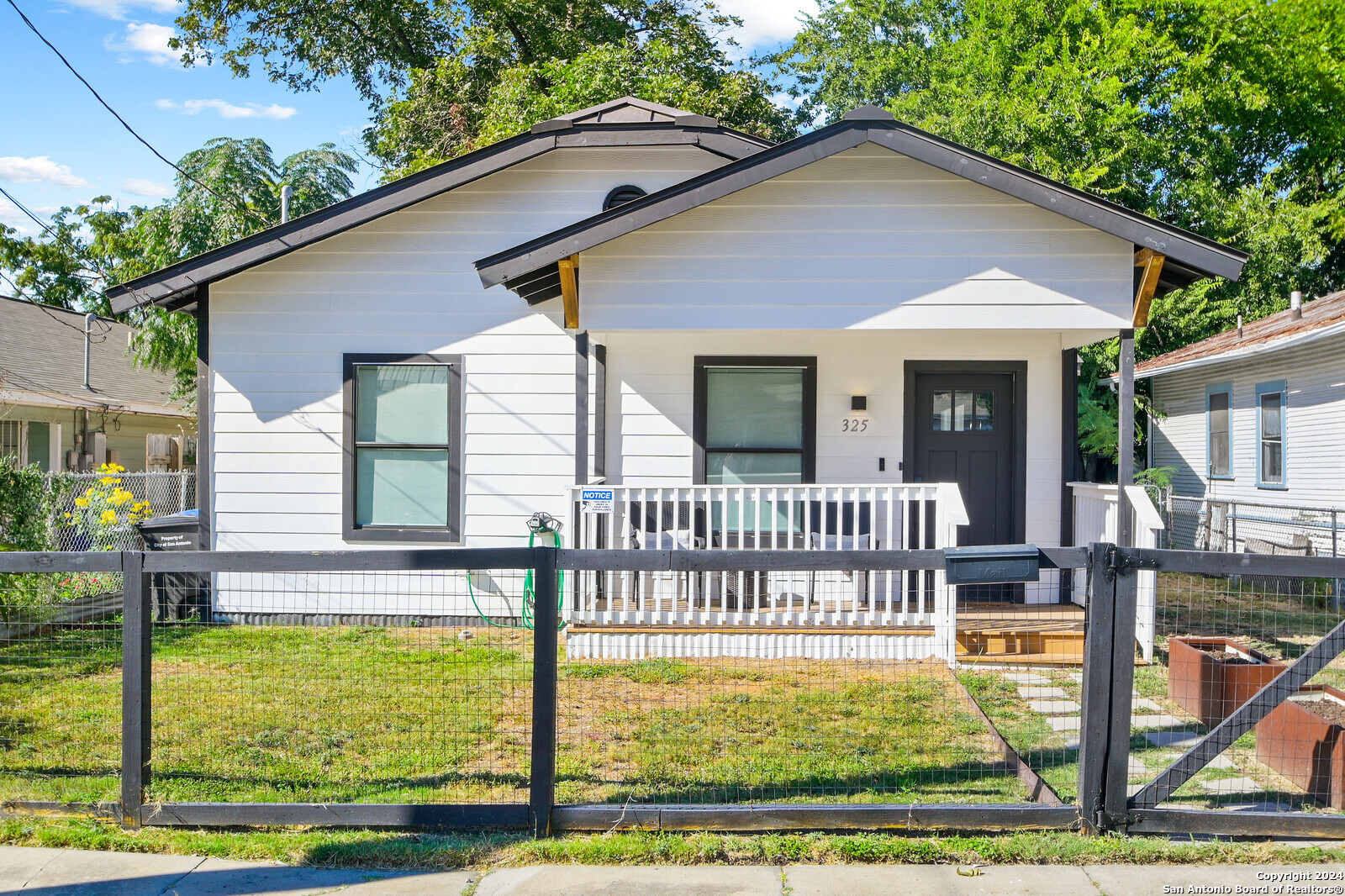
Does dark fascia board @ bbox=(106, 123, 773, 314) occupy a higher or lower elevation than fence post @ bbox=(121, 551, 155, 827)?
higher

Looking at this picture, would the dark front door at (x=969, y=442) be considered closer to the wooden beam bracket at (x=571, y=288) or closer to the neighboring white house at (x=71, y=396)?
the wooden beam bracket at (x=571, y=288)

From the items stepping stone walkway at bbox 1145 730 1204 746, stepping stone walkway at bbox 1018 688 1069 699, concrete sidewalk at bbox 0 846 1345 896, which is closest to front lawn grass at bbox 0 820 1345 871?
concrete sidewalk at bbox 0 846 1345 896

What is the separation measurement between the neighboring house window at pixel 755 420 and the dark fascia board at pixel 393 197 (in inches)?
76.4

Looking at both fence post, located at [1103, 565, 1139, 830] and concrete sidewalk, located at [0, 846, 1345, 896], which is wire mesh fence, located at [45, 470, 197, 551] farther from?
fence post, located at [1103, 565, 1139, 830]

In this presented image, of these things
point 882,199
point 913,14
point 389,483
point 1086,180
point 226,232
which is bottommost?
point 389,483

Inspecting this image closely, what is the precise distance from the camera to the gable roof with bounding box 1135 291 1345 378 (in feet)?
38.8

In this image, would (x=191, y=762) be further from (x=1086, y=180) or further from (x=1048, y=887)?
(x=1086, y=180)

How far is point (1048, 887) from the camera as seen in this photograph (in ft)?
11.2

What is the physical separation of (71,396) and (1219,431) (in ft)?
65.9

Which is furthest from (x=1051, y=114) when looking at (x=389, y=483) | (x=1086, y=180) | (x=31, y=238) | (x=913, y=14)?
(x=31, y=238)

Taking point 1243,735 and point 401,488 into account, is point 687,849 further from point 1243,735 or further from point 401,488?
point 401,488

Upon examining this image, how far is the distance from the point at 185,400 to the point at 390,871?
19679 millimetres

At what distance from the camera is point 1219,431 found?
16281mm

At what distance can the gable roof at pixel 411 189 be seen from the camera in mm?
8117
